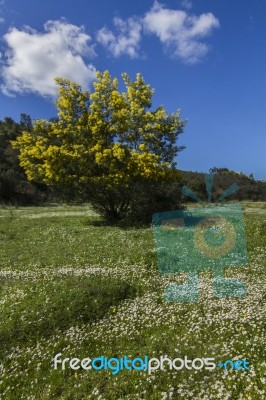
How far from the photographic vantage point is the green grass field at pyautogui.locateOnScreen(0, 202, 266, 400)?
325 inches

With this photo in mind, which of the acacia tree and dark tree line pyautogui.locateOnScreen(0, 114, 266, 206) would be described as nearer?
the acacia tree

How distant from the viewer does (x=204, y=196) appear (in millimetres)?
75750

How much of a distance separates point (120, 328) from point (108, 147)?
69.2 ft

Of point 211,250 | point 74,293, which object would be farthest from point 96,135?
point 74,293

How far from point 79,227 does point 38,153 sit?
25.3ft
